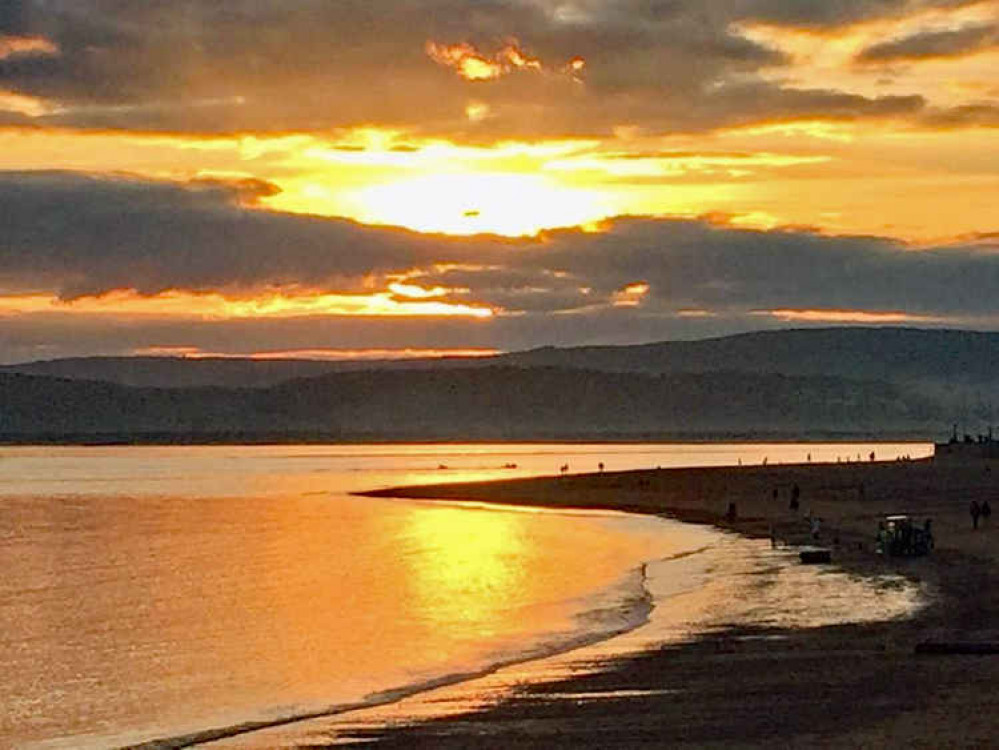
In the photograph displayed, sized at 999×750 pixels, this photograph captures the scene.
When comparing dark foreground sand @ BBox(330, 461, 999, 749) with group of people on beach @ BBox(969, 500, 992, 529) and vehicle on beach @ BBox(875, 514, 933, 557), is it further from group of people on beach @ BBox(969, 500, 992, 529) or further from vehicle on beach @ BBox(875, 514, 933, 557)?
group of people on beach @ BBox(969, 500, 992, 529)

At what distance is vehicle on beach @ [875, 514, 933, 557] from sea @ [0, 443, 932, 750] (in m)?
3.83

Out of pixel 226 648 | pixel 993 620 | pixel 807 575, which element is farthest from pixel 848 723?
pixel 807 575

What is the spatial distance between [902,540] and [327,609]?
19.2 m

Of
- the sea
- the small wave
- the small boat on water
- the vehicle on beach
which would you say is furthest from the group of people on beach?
the small wave

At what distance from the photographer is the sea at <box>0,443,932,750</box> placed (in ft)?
111

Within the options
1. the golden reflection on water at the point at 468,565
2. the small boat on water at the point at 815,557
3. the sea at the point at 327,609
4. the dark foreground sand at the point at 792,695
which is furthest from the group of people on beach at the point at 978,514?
the golden reflection on water at the point at 468,565

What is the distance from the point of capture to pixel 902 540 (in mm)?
57625

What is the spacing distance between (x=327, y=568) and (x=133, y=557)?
1033cm

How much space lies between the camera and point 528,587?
192 feet

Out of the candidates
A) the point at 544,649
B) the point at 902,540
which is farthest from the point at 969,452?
the point at 544,649

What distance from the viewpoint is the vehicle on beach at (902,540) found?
2269 inches

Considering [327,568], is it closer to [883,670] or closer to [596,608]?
[596,608]

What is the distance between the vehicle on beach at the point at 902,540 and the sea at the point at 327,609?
383 cm

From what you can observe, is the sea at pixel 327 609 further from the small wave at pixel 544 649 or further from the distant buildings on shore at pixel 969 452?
the distant buildings on shore at pixel 969 452
